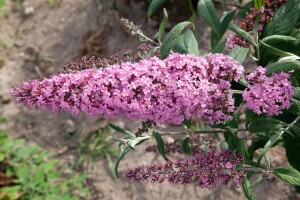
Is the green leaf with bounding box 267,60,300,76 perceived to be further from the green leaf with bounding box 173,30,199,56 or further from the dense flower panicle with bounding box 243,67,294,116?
the green leaf with bounding box 173,30,199,56

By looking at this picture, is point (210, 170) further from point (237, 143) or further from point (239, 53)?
point (239, 53)

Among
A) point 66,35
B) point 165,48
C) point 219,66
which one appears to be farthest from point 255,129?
point 66,35

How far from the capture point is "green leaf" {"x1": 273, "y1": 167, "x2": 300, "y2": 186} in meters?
2.07

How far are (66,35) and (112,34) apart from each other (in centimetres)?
84

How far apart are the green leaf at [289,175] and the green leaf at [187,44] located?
2.81 feet

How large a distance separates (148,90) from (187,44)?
0.64 metres

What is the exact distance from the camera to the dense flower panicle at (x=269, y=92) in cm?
197

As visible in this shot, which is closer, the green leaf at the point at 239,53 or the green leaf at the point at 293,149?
the green leaf at the point at 239,53

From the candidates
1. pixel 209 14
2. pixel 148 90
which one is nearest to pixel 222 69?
pixel 148 90

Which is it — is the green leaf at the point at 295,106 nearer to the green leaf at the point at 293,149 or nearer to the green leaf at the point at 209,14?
the green leaf at the point at 293,149

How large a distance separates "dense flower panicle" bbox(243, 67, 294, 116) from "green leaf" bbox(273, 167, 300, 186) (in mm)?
348

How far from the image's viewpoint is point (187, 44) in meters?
2.43

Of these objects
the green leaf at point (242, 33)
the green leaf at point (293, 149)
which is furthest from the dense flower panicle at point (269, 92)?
the green leaf at point (293, 149)

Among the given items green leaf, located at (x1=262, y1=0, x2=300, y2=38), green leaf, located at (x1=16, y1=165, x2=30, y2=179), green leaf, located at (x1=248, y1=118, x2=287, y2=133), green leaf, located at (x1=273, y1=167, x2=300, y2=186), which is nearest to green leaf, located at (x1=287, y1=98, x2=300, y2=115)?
green leaf, located at (x1=248, y1=118, x2=287, y2=133)
